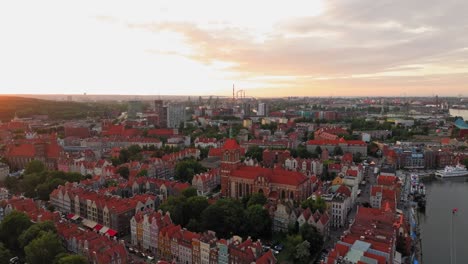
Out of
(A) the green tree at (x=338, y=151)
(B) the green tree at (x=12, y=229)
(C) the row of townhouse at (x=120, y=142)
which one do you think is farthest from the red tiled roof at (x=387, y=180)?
(C) the row of townhouse at (x=120, y=142)

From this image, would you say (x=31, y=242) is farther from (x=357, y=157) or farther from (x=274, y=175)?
(x=357, y=157)

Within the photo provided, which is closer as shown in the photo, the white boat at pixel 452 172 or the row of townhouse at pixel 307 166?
the row of townhouse at pixel 307 166

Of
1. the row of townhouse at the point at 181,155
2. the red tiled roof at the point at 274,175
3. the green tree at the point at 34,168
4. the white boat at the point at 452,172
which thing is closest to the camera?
the red tiled roof at the point at 274,175

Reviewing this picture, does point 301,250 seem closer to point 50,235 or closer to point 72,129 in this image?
point 50,235

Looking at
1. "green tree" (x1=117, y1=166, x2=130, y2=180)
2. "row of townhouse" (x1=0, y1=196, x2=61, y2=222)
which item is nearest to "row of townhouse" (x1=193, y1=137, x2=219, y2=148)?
"green tree" (x1=117, y1=166, x2=130, y2=180)

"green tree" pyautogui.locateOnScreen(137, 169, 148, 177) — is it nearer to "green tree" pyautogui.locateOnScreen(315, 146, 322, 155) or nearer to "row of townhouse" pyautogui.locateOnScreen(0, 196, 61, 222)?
"row of townhouse" pyautogui.locateOnScreen(0, 196, 61, 222)

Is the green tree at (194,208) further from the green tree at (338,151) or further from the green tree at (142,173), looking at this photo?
the green tree at (338,151)

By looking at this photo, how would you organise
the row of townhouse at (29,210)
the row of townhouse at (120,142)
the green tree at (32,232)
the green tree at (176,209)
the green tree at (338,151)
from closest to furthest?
1. the green tree at (32,232)
2. the row of townhouse at (29,210)
3. the green tree at (176,209)
4. the green tree at (338,151)
5. the row of townhouse at (120,142)
